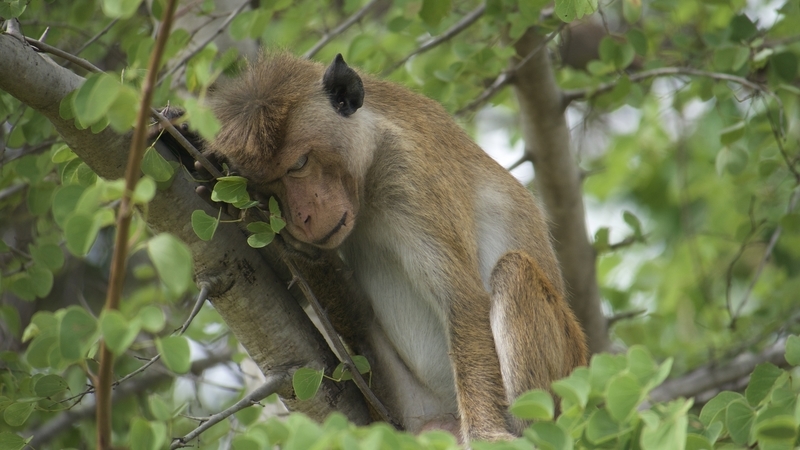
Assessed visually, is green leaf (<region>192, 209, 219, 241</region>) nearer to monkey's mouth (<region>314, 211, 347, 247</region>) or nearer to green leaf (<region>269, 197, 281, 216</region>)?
green leaf (<region>269, 197, 281, 216</region>)

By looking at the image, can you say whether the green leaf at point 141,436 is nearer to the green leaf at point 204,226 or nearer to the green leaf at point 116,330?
the green leaf at point 116,330

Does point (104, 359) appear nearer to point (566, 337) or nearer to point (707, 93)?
point (566, 337)

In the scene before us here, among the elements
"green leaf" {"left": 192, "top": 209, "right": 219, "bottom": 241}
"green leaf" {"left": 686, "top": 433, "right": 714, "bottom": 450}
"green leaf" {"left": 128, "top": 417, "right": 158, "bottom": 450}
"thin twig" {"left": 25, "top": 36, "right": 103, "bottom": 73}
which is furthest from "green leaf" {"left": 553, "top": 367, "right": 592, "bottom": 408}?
"thin twig" {"left": 25, "top": 36, "right": 103, "bottom": 73}

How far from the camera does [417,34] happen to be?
648 centimetres

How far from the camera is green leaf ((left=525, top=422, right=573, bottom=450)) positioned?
102 inches

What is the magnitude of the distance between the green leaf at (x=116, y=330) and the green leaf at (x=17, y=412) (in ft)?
6.18

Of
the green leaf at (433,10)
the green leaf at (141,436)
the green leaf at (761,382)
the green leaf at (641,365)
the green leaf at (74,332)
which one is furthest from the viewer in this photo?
the green leaf at (433,10)

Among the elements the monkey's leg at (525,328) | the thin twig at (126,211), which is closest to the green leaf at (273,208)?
the monkey's leg at (525,328)

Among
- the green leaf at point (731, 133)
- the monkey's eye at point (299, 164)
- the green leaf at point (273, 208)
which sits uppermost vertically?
the monkey's eye at point (299, 164)

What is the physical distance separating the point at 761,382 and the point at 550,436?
4.45 ft

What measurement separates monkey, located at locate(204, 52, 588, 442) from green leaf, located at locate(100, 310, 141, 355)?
2169 millimetres

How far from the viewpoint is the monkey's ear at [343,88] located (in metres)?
4.86

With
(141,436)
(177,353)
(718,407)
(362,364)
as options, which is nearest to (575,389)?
(718,407)

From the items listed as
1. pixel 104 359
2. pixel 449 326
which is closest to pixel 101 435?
pixel 104 359
